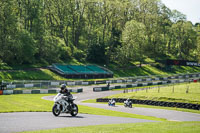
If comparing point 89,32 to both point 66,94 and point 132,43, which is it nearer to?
point 132,43

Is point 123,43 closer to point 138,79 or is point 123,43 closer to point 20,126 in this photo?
point 138,79

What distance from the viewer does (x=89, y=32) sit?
112 m

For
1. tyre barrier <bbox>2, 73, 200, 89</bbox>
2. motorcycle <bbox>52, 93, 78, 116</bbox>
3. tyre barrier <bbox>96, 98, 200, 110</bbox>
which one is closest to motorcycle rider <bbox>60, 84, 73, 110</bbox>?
motorcycle <bbox>52, 93, 78, 116</bbox>

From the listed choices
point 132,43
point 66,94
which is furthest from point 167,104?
point 132,43

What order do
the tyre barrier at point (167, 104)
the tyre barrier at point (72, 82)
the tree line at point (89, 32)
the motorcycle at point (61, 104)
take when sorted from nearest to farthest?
the motorcycle at point (61, 104)
the tyre barrier at point (167, 104)
the tyre barrier at point (72, 82)
the tree line at point (89, 32)

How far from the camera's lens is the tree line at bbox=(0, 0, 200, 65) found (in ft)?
252

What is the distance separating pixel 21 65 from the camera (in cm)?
7912

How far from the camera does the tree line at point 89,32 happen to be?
252 ft

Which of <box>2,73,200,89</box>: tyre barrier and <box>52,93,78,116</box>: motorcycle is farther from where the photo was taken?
<box>2,73,200,89</box>: tyre barrier

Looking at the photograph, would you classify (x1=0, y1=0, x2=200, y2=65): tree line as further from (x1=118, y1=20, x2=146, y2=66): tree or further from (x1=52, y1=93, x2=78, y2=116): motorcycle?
(x1=52, y1=93, x2=78, y2=116): motorcycle

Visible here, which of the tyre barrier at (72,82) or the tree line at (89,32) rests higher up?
the tree line at (89,32)

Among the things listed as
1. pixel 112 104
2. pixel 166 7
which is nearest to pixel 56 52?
pixel 112 104

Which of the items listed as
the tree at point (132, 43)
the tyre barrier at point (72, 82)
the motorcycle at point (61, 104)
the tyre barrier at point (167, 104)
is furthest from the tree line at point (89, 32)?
the motorcycle at point (61, 104)

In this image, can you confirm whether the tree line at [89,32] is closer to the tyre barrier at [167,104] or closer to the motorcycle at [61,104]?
the tyre barrier at [167,104]
